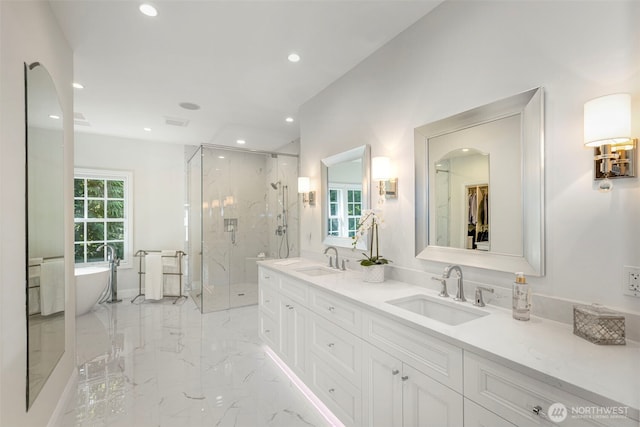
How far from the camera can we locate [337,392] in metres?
1.95

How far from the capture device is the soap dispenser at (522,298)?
1415 millimetres

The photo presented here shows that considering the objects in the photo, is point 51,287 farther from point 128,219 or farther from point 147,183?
point 147,183

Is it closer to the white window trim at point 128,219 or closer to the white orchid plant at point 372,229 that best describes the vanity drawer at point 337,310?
the white orchid plant at point 372,229

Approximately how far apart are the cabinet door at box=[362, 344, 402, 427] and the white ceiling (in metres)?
2.27

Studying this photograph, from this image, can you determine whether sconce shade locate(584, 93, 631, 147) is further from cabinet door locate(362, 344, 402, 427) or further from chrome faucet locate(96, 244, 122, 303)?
chrome faucet locate(96, 244, 122, 303)

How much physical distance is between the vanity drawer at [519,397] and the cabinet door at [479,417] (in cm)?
2

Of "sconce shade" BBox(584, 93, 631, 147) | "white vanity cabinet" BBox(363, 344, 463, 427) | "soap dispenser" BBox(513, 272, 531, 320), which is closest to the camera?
"sconce shade" BBox(584, 93, 631, 147)

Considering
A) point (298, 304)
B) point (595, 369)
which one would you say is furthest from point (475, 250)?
point (298, 304)

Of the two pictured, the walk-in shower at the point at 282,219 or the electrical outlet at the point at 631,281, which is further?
the walk-in shower at the point at 282,219

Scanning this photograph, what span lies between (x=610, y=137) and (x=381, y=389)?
1555 millimetres

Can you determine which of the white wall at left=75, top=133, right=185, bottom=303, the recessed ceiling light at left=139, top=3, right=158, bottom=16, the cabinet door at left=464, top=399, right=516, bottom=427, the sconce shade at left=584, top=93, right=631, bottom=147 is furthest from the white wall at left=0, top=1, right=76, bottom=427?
the white wall at left=75, top=133, right=185, bottom=303

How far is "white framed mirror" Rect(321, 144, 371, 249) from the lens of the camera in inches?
107

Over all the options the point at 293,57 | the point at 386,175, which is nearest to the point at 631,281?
the point at 386,175

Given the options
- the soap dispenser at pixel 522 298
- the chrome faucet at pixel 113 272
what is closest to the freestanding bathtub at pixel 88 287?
the chrome faucet at pixel 113 272
